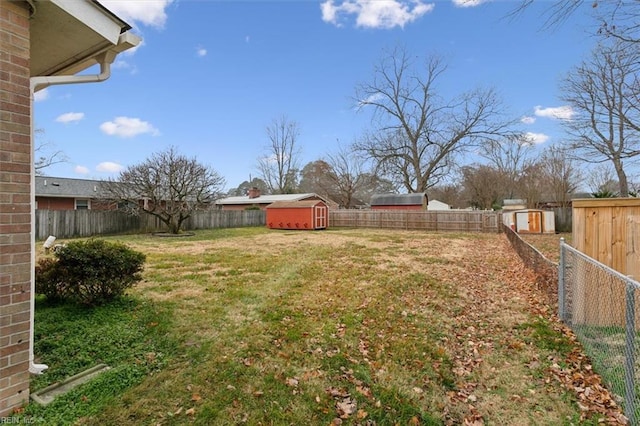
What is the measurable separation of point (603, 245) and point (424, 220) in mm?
19100

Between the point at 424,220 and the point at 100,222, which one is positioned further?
the point at 424,220

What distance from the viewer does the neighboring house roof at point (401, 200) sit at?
94.3 feet

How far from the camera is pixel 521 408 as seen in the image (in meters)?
2.54

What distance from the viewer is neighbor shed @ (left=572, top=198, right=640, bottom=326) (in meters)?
3.58

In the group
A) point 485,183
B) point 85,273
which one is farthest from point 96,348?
point 485,183

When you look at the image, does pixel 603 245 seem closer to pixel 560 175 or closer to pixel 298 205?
pixel 298 205

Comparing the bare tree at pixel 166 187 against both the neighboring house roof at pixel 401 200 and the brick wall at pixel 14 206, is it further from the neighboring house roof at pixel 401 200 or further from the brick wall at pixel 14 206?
the neighboring house roof at pixel 401 200

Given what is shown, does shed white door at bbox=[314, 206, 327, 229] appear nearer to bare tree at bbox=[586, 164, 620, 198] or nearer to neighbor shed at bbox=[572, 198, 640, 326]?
neighbor shed at bbox=[572, 198, 640, 326]

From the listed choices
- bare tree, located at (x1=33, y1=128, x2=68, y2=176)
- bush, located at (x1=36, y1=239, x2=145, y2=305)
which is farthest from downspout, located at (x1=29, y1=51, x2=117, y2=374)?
bare tree, located at (x1=33, y1=128, x2=68, y2=176)

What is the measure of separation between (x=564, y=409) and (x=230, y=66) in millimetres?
16663

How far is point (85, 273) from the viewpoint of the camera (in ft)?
13.3

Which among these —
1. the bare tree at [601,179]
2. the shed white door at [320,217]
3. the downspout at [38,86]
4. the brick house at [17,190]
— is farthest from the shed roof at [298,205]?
the bare tree at [601,179]

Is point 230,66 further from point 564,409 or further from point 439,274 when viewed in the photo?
point 564,409

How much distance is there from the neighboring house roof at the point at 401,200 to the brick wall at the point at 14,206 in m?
28.8
